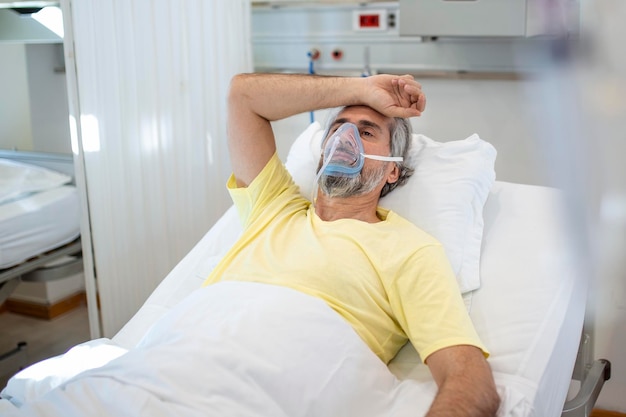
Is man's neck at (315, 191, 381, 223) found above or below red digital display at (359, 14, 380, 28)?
below

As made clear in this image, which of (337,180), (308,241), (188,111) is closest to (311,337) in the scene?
(308,241)

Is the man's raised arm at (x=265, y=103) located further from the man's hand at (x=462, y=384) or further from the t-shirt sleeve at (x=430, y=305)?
the man's hand at (x=462, y=384)

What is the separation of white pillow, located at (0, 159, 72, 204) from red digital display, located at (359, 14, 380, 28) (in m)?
1.28

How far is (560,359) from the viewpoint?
1.60 m

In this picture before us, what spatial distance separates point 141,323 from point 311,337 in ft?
2.03

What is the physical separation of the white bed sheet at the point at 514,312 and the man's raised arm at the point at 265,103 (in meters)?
0.31

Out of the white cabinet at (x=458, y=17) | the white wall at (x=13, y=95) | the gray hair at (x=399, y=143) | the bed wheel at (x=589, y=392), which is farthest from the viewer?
the white wall at (x=13, y=95)

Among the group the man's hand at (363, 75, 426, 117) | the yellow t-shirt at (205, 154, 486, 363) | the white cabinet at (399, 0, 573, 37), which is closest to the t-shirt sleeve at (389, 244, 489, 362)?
the yellow t-shirt at (205, 154, 486, 363)

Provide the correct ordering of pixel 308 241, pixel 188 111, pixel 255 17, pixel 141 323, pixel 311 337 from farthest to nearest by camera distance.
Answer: pixel 255 17 → pixel 188 111 → pixel 141 323 → pixel 308 241 → pixel 311 337

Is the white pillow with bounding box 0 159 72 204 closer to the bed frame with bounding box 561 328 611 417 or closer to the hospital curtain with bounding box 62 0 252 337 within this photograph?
the hospital curtain with bounding box 62 0 252 337

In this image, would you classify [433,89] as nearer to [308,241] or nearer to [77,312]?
[308,241]

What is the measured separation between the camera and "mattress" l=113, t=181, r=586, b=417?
1.50 metres

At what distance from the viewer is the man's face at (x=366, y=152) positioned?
5.88 feet

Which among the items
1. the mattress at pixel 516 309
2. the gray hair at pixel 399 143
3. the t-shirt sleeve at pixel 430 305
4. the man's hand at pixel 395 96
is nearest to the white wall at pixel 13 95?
the mattress at pixel 516 309
